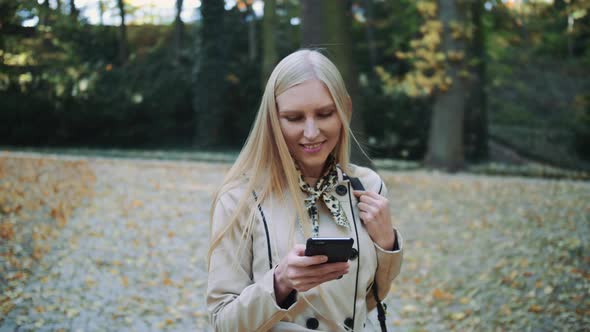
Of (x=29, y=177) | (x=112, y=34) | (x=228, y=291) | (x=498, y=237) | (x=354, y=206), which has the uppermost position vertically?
(x=112, y=34)

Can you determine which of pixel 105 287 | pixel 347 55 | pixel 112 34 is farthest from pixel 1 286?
pixel 112 34

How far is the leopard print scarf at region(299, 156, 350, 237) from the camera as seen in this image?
2.18 meters

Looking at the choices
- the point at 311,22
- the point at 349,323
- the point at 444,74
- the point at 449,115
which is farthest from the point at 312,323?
the point at 449,115

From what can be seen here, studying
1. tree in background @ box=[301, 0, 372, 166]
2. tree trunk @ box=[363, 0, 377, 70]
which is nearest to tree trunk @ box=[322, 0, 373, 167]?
tree in background @ box=[301, 0, 372, 166]

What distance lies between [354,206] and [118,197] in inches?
373

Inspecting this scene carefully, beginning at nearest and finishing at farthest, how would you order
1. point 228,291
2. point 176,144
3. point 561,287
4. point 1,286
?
point 228,291
point 1,286
point 561,287
point 176,144

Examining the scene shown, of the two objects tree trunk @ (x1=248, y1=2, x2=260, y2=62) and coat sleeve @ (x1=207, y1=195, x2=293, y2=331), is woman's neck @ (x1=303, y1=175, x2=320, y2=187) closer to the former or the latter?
coat sleeve @ (x1=207, y1=195, x2=293, y2=331)

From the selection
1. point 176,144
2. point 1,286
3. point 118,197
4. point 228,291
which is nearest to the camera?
point 228,291

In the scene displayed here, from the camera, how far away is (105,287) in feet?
20.7

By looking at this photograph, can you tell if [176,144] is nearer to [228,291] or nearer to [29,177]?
[29,177]

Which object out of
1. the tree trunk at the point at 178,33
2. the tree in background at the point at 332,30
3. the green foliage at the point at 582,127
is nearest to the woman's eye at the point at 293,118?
the tree in background at the point at 332,30

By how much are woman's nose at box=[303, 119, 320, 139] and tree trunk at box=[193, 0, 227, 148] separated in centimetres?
1934

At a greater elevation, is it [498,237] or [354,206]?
[354,206]

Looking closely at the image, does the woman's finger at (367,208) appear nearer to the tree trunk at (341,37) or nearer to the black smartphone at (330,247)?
the black smartphone at (330,247)
